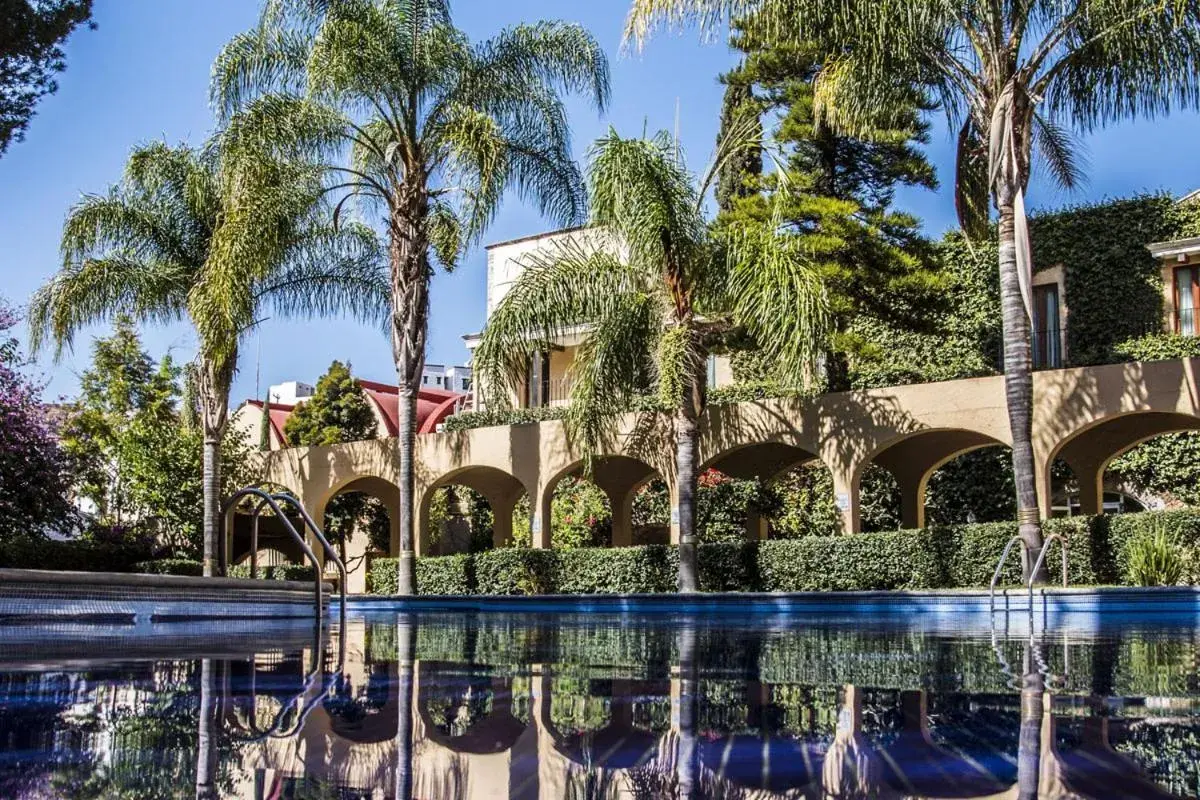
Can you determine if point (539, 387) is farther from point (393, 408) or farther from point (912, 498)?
point (912, 498)

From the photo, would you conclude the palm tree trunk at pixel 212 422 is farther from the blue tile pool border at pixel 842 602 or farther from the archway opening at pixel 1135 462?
the archway opening at pixel 1135 462

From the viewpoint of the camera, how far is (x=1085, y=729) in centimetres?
433

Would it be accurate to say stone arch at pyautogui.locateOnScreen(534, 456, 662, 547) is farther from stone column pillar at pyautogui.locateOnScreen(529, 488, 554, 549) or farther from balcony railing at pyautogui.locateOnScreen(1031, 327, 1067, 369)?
balcony railing at pyautogui.locateOnScreen(1031, 327, 1067, 369)

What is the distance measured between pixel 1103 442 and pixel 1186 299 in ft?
15.2

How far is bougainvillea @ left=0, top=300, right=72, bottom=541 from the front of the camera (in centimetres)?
2558

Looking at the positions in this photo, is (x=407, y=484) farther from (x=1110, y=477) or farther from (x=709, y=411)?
(x=1110, y=477)

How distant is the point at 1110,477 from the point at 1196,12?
1024 centimetres

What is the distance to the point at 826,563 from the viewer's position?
2042 centimetres

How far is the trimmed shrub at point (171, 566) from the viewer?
2584 cm

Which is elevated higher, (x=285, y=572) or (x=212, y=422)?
(x=212, y=422)

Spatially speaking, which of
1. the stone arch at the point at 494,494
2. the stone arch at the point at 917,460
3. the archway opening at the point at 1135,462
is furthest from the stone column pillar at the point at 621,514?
the archway opening at the point at 1135,462

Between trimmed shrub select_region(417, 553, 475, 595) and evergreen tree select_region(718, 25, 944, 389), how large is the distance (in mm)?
6661

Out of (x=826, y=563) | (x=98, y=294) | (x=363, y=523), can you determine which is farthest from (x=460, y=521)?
(x=826, y=563)

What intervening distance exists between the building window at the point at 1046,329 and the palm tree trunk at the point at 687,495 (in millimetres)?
9080
